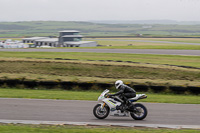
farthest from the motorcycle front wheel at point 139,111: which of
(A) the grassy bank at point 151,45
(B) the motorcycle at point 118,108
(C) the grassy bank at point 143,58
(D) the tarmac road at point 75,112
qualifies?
(A) the grassy bank at point 151,45

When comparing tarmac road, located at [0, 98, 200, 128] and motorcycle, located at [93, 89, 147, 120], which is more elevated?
motorcycle, located at [93, 89, 147, 120]

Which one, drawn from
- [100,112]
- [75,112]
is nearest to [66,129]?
[100,112]

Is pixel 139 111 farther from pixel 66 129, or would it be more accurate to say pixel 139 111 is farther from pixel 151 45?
pixel 151 45

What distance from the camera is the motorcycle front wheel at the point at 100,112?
→ 12.2 m

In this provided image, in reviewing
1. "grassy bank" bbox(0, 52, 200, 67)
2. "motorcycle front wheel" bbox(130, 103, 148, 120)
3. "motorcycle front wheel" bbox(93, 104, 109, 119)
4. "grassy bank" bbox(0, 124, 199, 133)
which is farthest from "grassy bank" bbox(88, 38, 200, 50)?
"grassy bank" bbox(0, 124, 199, 133)

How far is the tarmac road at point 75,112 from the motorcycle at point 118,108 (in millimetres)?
248

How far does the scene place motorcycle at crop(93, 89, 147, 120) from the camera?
12078 mm

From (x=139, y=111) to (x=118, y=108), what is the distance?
890 mm

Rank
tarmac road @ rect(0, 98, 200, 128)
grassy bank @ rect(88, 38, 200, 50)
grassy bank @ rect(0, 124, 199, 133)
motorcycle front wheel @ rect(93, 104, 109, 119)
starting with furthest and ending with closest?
grassy bank @ rect(88, 38, 200, 50) < motorcycle front wheel @ rect(93, 104, 109, 119) < tarmac road @ rect(0, 98, 200, 128) < grassy bank @ rect(0, 124, 199, 133)

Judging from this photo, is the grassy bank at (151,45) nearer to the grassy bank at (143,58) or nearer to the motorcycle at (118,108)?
the grassy bank at (143,58)

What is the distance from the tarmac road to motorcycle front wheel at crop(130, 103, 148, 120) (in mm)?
216

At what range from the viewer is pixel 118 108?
39.8ft

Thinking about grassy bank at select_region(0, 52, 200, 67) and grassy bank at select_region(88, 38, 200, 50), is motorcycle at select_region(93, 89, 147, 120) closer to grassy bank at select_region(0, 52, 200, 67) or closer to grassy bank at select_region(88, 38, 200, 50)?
grassy bank at select_region(0, 52, 200, 67)

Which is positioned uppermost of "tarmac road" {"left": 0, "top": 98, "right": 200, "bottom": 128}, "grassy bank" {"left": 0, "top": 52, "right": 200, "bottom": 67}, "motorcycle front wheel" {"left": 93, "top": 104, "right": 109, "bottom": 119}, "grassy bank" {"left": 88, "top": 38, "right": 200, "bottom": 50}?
"grassy bank" {"left": 88, "top": 38, "right": 200, "bottom": 50}
